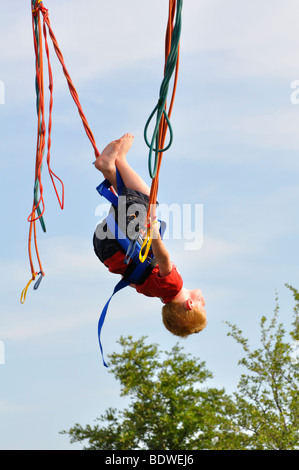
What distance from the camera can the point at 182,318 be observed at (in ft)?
14.8

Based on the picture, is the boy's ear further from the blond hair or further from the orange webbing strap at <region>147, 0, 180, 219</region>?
the orange webbing strap at <region>147, 0, 180, 219</region>

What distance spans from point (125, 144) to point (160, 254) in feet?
2.23

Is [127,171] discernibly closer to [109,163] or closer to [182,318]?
[109,163]

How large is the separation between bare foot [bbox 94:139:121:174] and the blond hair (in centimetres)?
105

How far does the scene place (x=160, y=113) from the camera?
2953 mm

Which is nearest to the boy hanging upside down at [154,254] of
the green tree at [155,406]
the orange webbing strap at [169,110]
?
the orange webbing strap at [169,110]

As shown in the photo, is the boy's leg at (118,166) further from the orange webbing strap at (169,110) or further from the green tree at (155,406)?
the green tree at (155,406)

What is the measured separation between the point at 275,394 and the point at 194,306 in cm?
533

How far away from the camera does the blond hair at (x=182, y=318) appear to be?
14.8 feet

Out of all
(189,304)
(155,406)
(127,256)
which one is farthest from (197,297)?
(155,406)

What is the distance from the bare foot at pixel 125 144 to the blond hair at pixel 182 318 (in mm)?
1077

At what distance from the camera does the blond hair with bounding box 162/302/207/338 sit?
4496mm
